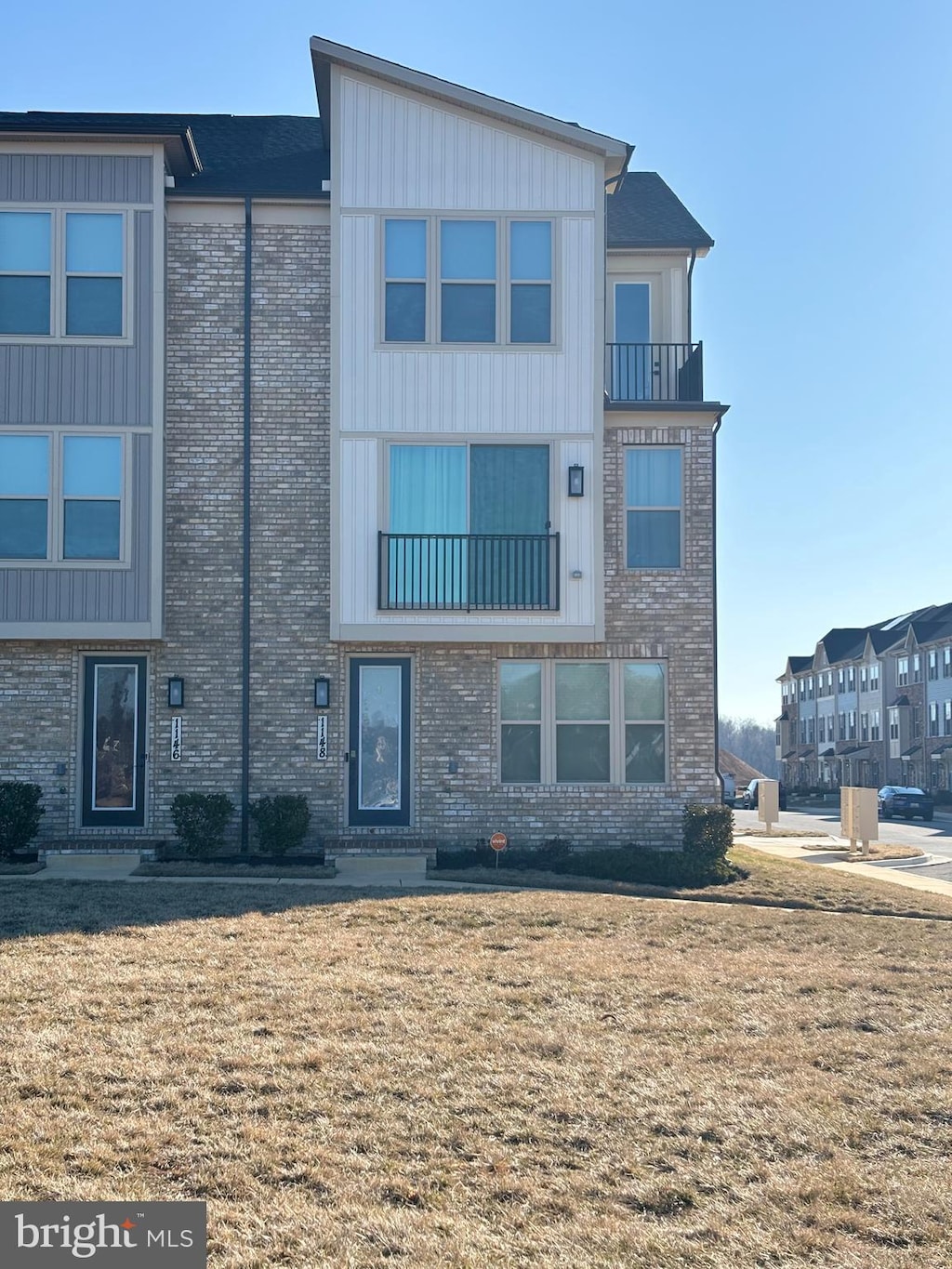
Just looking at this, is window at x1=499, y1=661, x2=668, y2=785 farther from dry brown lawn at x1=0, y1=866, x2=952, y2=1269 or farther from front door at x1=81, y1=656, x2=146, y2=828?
dry brown lawn at x1=0, y1=866, x2=952, y2=1269

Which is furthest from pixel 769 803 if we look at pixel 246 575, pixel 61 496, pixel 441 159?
pixel 61 496

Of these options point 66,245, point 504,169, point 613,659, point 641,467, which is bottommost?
point 613,659

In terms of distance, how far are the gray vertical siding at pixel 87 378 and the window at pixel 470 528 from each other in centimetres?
335

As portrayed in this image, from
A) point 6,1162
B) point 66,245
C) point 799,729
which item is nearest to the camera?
point 6,1162

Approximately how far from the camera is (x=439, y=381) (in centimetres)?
1611

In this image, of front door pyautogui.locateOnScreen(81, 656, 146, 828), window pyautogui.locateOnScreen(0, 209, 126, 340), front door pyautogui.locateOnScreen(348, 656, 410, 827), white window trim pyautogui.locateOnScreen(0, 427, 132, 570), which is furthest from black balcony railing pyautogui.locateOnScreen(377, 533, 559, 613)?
window pyautogui.locateOnScreen(0, 209, 126, 340)

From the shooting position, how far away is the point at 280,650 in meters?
16.1

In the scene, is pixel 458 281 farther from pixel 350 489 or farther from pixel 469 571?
pixel 469 571

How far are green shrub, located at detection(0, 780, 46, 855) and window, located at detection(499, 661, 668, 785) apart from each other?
5891 millimetres

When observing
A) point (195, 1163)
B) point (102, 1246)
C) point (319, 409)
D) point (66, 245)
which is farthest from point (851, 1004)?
point (66, 245)

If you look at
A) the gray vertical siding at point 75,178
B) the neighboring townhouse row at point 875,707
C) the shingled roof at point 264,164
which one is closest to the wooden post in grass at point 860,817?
the shingled roof at point 264,164

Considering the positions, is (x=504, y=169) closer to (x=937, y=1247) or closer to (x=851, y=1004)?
(x=851, y=1004)

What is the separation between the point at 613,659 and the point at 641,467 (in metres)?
2.65
